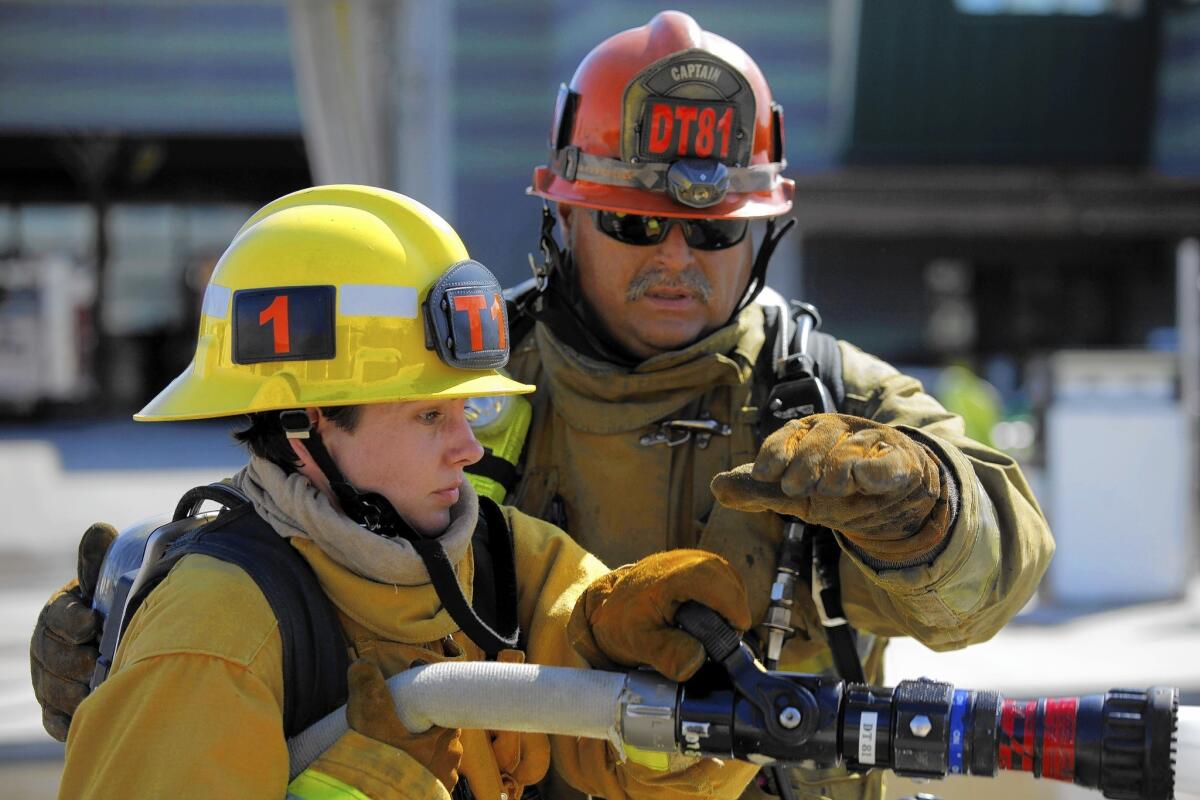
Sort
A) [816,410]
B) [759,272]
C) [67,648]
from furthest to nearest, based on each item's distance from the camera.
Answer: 1. [759,272]
2. [816,410]
3. [67,648]

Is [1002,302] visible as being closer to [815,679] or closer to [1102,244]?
[1102,244]

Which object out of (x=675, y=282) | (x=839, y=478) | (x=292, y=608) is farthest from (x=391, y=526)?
(x=675, y=282)

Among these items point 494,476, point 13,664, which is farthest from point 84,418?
point 494,476

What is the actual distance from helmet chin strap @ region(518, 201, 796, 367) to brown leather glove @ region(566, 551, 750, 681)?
958mm

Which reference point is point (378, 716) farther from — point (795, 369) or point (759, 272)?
point (759, 272)

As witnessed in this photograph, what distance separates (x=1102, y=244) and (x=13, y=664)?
42.0 feet

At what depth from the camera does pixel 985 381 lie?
15.8m

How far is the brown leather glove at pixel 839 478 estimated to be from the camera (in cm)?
174

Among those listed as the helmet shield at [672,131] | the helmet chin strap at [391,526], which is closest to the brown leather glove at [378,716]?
the helmet chin strap at [391,526]

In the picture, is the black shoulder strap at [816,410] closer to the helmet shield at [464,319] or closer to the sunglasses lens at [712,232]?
the sunglasses lens at [712,232]

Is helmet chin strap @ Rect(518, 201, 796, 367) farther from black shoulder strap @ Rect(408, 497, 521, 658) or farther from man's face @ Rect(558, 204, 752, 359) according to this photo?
black shoulder strap @ Rect(408, 497, 521, 658)

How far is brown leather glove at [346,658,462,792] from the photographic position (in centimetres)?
182

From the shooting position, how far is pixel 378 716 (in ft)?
5.98

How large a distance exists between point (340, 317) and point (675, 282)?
2.99 ft
